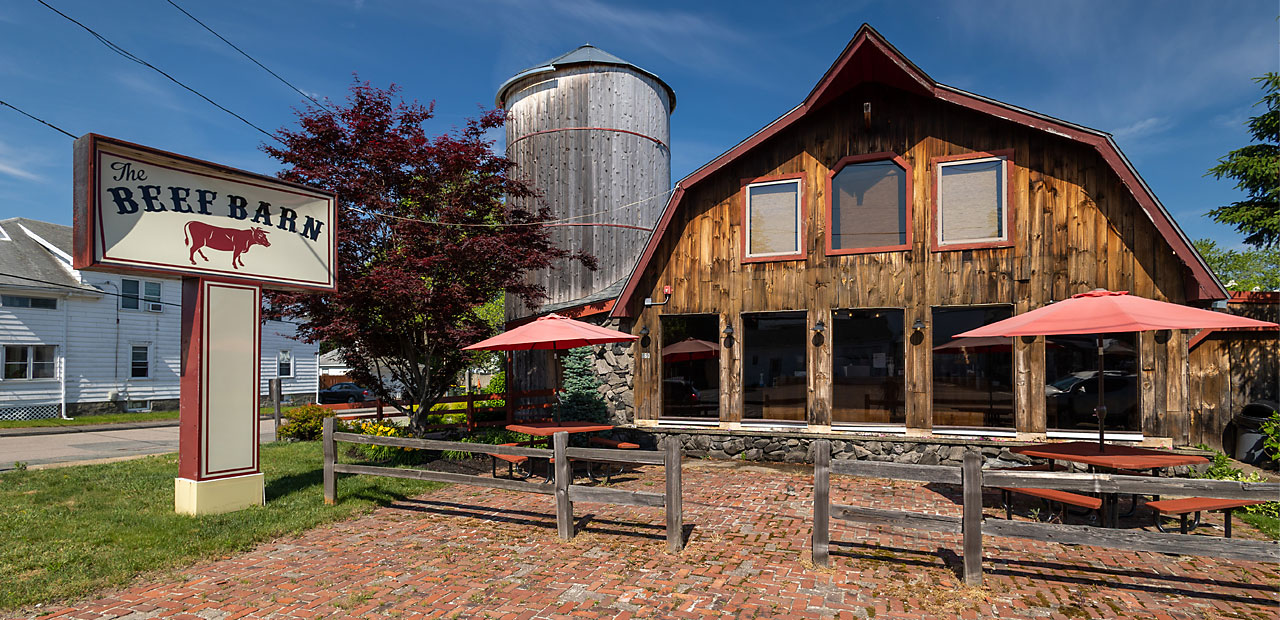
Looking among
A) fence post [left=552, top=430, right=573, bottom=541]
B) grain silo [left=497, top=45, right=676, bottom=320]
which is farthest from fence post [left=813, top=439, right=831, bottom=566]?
grain silo [left=497, top=45, right=676, bottom=320]

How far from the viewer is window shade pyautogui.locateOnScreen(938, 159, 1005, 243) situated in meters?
10.9

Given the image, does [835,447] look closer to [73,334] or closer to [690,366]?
[690,366]

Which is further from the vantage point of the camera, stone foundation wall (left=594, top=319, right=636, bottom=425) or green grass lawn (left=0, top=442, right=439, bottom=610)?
stone foundation wall (left=594, top=319, right=636, bottom=425)

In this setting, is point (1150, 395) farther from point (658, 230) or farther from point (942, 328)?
point (658, 230)

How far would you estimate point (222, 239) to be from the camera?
8.18 metres

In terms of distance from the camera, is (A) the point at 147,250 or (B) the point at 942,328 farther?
(B) the point at 942,328

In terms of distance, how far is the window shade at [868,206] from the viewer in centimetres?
1142

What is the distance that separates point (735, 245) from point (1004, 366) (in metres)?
4.95

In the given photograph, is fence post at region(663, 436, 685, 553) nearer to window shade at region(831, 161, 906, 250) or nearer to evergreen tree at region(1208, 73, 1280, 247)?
window shade at region(831, 161, 906, 250)

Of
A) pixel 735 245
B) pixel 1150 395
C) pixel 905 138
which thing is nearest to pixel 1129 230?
pixel 1150 395

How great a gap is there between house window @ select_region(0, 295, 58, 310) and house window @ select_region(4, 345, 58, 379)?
143 centimetres

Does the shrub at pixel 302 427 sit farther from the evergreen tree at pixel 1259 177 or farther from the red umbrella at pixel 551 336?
the evergreen tree at pixel 1259 177

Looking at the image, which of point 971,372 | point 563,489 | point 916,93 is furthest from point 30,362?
point 971,372

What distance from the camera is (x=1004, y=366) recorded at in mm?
10703
